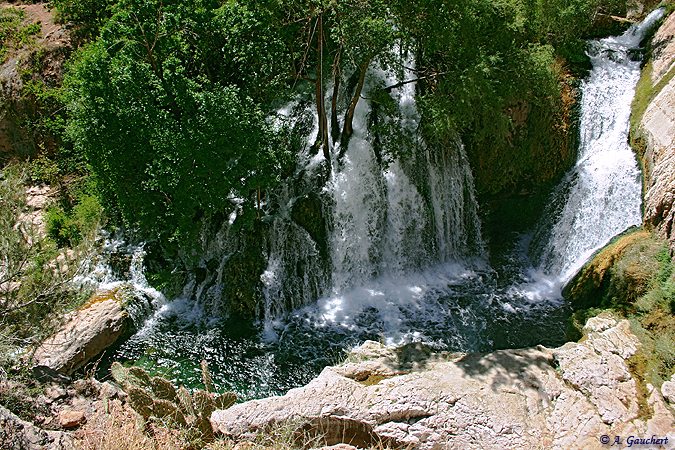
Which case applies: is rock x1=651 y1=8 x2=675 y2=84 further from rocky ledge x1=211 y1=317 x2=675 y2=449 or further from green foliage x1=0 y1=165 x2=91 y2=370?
green foliage x1=0 y1=165 x2=91 y2=370

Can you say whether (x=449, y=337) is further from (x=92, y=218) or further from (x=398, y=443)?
(x=92, y=218)

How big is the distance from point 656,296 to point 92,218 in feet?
39.1

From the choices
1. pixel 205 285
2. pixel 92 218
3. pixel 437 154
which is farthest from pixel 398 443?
pixel 92 218

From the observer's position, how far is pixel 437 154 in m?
12.9

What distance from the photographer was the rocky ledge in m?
6.23

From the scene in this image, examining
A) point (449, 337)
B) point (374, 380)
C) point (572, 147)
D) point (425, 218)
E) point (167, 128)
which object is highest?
point (167, 128)

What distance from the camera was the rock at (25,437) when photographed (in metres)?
4.43

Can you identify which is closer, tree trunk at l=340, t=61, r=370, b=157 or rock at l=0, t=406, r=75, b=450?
rock at l=0, t=406, r=75, b=450

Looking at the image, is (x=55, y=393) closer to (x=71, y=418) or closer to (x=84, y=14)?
(x=71, y=418)

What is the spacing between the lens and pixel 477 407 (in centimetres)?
655

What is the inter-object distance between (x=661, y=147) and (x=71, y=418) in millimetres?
11449

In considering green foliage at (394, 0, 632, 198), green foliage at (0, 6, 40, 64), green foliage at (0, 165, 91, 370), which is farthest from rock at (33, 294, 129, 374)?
green foliage at (0, 6, 40, 64)

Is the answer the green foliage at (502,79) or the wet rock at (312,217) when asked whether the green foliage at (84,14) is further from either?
the green foliage at (502,79)

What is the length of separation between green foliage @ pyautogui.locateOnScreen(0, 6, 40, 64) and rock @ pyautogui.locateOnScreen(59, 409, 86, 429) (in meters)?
13.6
